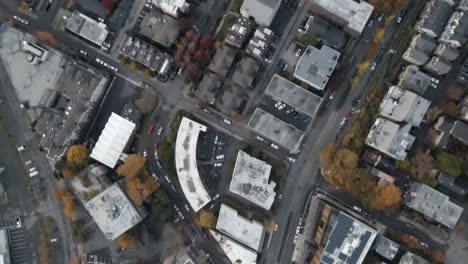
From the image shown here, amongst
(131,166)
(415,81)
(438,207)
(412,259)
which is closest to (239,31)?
(131,166)

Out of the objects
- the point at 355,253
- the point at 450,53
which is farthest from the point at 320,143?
the point at 450,53

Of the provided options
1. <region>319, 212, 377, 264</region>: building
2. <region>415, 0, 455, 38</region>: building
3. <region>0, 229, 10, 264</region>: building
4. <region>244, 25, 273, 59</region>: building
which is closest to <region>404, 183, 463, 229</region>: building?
<region>319, 212, 377, 264</region>: building

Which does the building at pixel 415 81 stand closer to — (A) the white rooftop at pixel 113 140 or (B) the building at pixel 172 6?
(B) the building at pixel 172 6

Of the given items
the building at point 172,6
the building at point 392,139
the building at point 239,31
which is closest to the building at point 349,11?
the building at point 239,31

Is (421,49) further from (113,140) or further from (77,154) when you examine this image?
(77,154)

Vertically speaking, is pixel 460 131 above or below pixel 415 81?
below
